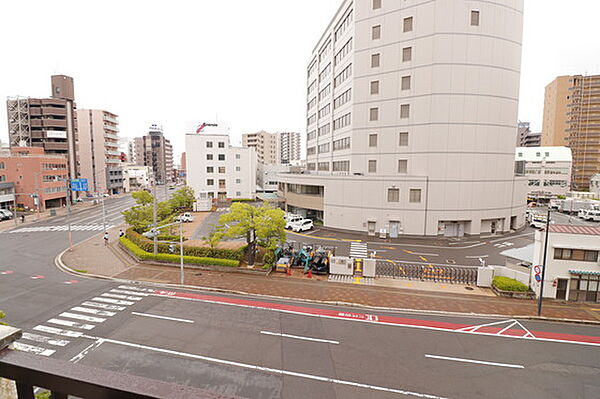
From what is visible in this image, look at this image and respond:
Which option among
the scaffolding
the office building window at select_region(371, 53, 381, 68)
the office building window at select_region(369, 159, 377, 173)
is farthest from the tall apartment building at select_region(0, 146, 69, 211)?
the office building window at select_region(371, 53, 381, 68)

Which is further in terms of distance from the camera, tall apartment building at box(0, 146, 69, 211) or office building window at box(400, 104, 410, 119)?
tall apartment building at box(0, 146, 69, 211)

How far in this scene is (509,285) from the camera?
69.5 ft

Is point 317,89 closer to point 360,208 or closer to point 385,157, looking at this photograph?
point 385,157

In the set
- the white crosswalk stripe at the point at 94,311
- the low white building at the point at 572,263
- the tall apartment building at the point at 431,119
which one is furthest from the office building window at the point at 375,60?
the white crosswalk stripe at the point at 94,311

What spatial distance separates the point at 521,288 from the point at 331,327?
14.6m

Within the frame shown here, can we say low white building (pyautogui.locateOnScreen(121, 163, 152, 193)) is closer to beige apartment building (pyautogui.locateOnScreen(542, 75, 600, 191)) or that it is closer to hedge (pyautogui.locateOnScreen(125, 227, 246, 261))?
hedge (pyautogui.locateOnScreen(125, 227, 246, 261))

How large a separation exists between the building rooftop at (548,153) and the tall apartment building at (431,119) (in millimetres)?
47420

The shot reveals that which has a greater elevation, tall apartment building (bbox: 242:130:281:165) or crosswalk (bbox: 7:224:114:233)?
tall apartment building (bbox: 242:130:281:165)

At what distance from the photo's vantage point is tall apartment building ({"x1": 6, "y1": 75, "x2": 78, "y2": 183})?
6725cm

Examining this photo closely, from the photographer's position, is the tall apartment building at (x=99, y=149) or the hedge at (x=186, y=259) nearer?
the hedge at (x=186, y=259)

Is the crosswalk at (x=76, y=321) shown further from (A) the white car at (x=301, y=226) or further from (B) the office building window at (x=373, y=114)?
(B) the office building window at (x=373, y=114)

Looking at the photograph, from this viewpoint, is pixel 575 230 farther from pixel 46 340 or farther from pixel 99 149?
pixel 99 149

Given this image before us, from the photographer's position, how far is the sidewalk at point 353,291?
19.0 metres

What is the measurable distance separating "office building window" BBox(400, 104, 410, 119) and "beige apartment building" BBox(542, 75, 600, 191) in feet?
267
